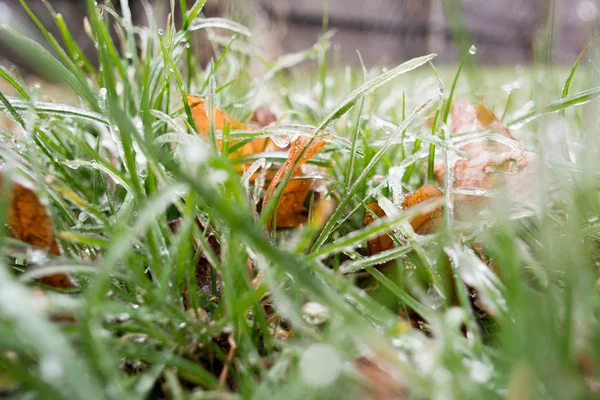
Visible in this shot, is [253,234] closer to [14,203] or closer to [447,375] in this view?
[447,375]

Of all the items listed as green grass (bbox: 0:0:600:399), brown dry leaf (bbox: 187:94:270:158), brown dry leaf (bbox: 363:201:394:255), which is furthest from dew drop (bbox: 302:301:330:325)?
brown dry leaf (bbox: 187:94:270:158)

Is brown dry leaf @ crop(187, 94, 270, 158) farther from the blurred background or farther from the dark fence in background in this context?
the dark fence in background

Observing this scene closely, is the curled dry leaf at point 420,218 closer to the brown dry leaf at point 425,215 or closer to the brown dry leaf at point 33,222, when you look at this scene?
the brown dry leaf at point 425,215

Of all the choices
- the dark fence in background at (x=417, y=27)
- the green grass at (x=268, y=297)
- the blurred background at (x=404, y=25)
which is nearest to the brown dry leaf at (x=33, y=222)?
the green grass at (x=268, y=297)

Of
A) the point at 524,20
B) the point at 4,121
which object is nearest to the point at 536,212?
the point at 4,121

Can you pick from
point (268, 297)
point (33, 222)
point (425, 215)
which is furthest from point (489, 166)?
point (33, 222)

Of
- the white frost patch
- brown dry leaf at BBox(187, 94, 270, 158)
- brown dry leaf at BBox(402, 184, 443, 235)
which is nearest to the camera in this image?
the white frost patch
